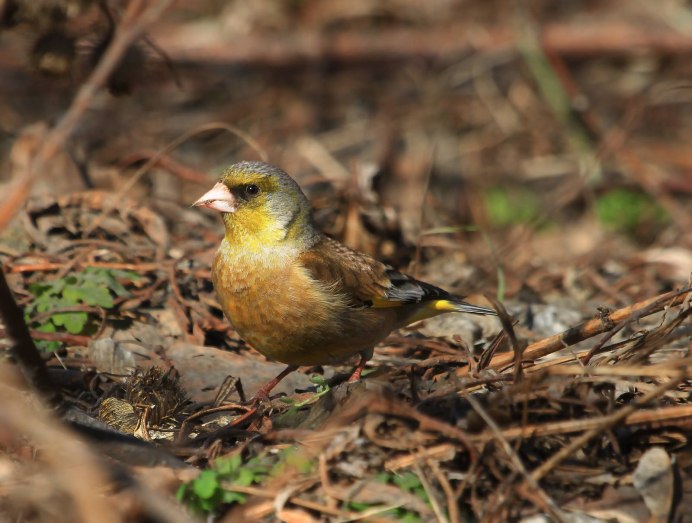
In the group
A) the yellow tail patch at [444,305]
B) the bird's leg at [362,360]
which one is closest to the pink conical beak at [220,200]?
the bird's leg at [362,360]

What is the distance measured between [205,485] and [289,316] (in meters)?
1.48

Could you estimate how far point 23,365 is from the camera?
3.27 meters

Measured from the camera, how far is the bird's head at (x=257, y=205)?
4883 mm

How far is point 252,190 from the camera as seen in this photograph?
4.95m

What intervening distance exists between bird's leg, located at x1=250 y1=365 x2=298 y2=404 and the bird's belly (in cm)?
12

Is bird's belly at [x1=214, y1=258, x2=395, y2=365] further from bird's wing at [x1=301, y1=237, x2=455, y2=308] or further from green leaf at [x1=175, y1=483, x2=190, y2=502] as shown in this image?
green leaf at [x1=175, y1=483, x2=190, y2=502]

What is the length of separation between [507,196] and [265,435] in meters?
6.38

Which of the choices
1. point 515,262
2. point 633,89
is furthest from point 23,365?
point 633,89

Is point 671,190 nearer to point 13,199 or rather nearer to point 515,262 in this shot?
point 515,262

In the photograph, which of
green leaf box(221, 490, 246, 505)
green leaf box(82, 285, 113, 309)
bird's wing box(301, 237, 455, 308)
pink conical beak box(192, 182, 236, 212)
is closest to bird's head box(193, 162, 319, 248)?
pink conical beak box(192, 182, 236, 212)

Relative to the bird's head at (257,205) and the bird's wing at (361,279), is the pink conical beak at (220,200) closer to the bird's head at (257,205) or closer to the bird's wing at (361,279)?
the bird's head at (257,205)

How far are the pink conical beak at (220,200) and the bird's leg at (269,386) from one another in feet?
2.99

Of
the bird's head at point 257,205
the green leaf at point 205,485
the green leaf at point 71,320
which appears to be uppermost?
the bird's head at point 257,205

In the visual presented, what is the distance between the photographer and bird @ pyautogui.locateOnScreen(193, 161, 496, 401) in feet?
15.1
